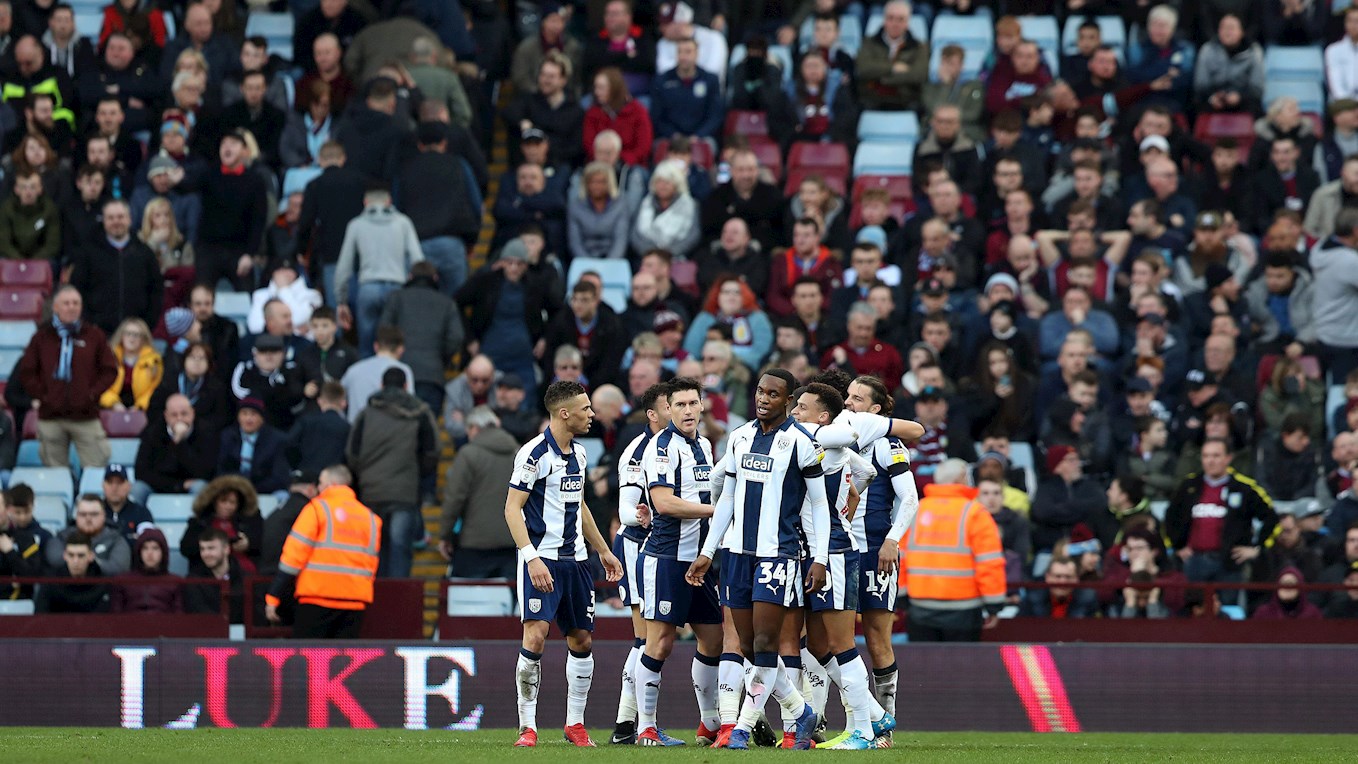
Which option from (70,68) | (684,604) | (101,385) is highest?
(70,68)

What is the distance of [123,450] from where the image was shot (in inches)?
790

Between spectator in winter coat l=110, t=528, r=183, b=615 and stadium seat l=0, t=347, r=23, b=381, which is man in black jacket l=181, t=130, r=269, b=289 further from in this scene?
spectator in winter coat l=110, t=528, r=183, b=615

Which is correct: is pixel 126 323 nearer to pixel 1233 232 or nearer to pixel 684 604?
pixel 684 604

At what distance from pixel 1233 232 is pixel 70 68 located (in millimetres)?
12505

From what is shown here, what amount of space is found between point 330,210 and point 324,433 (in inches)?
123

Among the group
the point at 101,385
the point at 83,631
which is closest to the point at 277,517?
the point at 83,631

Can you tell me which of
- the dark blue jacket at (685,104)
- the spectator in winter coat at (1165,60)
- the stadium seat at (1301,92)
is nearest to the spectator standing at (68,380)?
the dark blue jacket at (685,104)

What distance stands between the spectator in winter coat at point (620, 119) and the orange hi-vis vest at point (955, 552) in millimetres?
7028

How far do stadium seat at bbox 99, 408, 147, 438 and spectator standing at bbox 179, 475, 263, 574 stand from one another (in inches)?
92.3

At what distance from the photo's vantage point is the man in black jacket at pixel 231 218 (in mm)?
21281

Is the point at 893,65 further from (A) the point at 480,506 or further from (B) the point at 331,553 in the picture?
(B) the point at 331,553

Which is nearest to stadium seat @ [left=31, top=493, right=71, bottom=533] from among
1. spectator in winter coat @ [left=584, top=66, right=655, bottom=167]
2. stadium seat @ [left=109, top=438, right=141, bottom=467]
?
stadium seat @ [left=109, top=438, right=141, bottom=467]

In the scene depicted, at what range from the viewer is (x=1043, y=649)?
1642 centimetres

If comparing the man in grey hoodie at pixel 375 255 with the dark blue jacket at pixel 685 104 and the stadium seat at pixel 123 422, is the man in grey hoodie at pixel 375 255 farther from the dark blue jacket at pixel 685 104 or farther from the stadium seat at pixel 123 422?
the dark blue jacket at pixel 685 104
